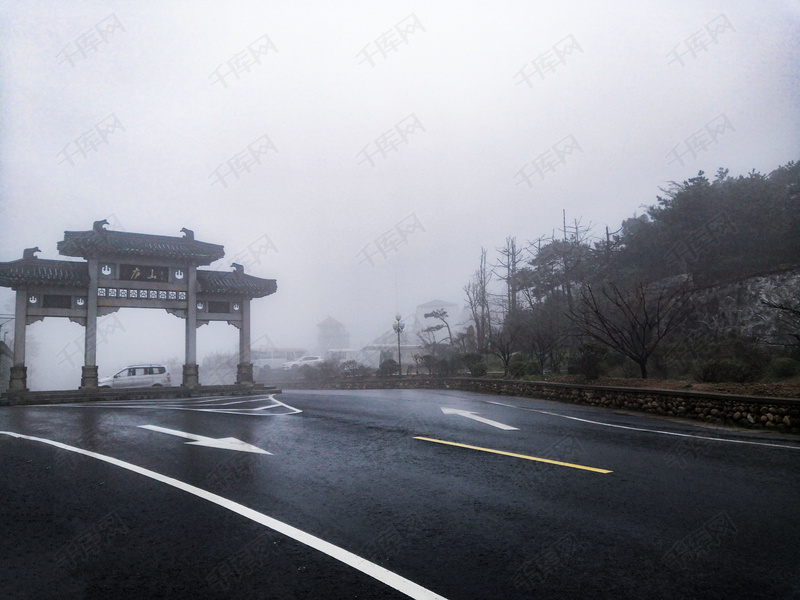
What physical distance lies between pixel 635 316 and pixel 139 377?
24616 millimetres

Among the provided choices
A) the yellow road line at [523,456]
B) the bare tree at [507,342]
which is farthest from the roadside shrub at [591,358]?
the yellow road line at [523,456]

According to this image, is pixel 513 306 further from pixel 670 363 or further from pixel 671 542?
pixel 671 542

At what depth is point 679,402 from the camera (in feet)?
39.2

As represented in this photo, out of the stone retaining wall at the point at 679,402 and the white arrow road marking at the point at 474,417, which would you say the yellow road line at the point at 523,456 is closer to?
the white arrow road marking at the point at 474,417

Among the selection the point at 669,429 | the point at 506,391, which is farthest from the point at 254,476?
the point at 506,391

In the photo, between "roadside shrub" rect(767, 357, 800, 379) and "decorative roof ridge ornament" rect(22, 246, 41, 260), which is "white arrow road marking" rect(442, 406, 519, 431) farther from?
"decorative roof ridge ornament" rect(22, 246, 41, 260)

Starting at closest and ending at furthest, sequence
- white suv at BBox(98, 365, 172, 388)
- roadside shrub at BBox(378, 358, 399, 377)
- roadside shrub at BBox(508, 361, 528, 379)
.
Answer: roadside shrub at BBox(508, 361, 528, 379) → white suv at BBox(98, 365, 172, 388) → roadside shrub at BBox(378, 358, 399, 377)

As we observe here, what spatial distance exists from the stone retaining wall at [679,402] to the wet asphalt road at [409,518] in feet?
4.75

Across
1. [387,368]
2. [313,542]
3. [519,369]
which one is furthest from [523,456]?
[387,368]

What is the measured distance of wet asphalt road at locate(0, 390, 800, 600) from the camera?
3.28m

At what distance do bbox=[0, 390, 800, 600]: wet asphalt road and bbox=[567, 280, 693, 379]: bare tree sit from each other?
27.4ft

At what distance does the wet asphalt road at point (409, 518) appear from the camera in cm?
328

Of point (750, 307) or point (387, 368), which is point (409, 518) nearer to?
point (750, 307)

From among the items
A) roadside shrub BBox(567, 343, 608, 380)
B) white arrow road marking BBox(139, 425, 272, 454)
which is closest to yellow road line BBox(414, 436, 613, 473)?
white arrow road marking BBox(139, 425, 272, 454)
